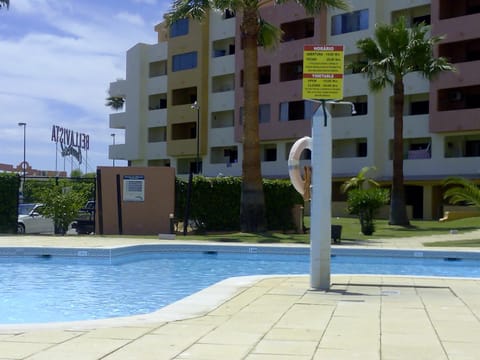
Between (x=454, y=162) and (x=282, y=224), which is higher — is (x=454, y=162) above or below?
above

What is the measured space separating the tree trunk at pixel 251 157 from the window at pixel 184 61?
33.7m

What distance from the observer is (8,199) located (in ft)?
84.4

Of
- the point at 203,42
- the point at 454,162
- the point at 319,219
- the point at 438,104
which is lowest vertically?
the point at 319,219

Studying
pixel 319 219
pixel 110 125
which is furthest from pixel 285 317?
pixel 110 125

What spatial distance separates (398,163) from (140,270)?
20.8 m

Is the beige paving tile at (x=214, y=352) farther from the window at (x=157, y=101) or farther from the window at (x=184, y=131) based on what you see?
the window at (x=157, y=101)

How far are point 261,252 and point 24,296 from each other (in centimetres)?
860

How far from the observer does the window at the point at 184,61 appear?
58156mm

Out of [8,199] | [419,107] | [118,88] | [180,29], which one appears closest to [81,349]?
[8,199]

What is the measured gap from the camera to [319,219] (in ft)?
33.9

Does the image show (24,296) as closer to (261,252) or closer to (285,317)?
(285,317)

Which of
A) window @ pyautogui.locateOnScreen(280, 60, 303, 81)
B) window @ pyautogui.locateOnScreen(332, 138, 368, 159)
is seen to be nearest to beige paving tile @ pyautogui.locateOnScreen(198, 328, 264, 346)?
window @ pyautogui.locateOnScreen(332, 138, 368, 159)

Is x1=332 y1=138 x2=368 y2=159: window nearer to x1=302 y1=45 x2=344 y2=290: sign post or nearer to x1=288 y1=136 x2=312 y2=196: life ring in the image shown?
x1=288 y1=136 x2=312 y2=196: life ring

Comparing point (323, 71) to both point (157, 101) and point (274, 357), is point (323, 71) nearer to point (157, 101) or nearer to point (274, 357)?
point (274, 357)
